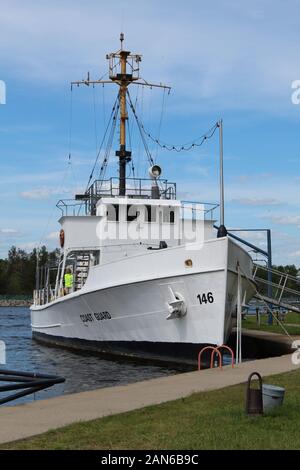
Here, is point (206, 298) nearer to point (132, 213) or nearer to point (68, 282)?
point (132, 213)

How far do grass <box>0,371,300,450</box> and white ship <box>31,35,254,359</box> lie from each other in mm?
7920

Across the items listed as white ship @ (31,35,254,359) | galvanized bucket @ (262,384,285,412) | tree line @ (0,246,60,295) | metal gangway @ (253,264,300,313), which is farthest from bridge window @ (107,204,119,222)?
tree line @ (0,246,60,295)

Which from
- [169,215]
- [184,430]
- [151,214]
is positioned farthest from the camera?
[169,215]

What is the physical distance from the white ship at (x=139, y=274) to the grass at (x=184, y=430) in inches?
312

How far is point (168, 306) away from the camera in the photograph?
1808 cm

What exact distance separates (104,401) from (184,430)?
2856 millimetres

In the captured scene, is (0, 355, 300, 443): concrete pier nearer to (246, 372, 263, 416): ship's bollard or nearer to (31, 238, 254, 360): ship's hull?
(246, 372, 263, 416): ship's bollard

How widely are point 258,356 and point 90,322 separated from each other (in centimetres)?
532

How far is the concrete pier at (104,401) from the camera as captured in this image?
845 cm

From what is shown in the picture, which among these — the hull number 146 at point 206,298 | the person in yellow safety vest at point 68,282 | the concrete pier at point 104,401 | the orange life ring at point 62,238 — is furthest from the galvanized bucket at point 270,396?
the orange life ring at point 62,238

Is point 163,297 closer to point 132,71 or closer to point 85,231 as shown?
point 85,231

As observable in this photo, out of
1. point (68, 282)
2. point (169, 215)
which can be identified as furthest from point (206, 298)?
point (68, 282)
